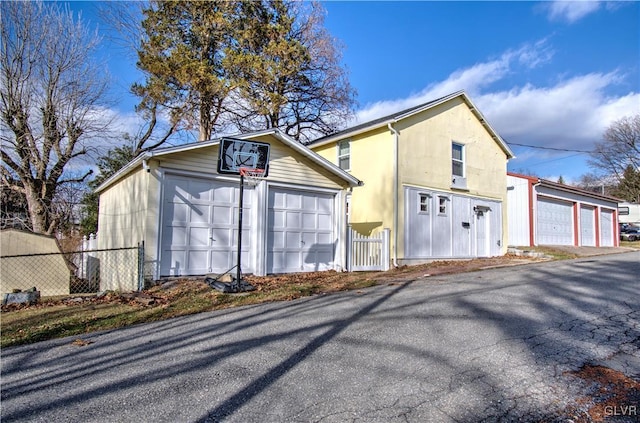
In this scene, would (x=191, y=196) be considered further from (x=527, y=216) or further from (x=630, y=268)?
(x=527, y=216)

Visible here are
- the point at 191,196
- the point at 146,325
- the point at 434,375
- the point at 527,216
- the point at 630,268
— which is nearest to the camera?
the point at 434,375

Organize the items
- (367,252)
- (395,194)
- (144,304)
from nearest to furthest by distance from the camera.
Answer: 1. (144,304)
2. (367,252)
3. (395,194)

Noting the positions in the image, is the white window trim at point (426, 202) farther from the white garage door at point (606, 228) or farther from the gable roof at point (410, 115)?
the white garage door at point (606, 228)

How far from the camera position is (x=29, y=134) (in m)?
13.6

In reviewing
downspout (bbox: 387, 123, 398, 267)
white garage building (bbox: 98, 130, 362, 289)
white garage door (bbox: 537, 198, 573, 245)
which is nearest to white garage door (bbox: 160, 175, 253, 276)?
white garage building (bbox: 98, 130, 362, 289)

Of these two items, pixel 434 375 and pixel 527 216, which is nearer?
pixel 434 375

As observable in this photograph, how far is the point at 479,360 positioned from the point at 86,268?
12997mm

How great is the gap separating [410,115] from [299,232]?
5.68 m

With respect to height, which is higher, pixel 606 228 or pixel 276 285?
pixel 606 228

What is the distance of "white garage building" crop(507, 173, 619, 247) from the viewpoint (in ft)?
58.7

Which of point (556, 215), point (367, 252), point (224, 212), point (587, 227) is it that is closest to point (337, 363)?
point (224, 212)

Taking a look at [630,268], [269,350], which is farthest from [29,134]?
[630,268]

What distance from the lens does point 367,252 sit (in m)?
11.7

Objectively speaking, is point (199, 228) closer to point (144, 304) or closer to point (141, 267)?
point (141, 267)
